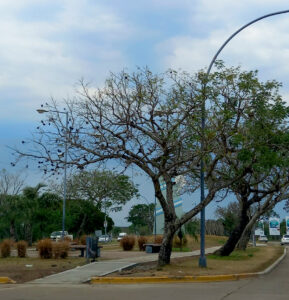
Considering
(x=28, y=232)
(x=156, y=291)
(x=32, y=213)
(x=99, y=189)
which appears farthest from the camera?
(x=99, y=189)

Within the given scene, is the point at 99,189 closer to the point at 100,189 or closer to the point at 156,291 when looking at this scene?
the point at 100,189

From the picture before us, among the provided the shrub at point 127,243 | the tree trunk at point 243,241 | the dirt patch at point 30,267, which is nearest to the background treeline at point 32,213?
the shrub at point 127,243

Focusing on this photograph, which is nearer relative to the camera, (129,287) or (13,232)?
(129,287)

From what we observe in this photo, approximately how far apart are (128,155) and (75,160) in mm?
1898

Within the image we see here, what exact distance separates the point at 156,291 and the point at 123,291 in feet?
2.93

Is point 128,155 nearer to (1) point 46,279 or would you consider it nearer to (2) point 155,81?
(2) point 155,81

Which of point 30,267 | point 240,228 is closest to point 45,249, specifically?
point 30,267

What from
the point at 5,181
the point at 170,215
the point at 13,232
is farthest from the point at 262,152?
the point at 5,181

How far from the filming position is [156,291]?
13.4m

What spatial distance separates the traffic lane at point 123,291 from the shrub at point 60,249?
7993 mm

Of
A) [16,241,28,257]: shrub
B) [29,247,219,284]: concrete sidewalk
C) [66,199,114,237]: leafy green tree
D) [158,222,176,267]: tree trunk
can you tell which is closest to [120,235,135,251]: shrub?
[16,241,28,257]: shrub

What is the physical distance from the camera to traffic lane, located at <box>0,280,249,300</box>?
40.4 feet

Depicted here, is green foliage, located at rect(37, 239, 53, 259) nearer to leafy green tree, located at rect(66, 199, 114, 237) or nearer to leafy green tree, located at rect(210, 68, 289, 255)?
leafy green tree, located at rect(210, 68, 289, 255)

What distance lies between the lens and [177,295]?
12633 millimetres
